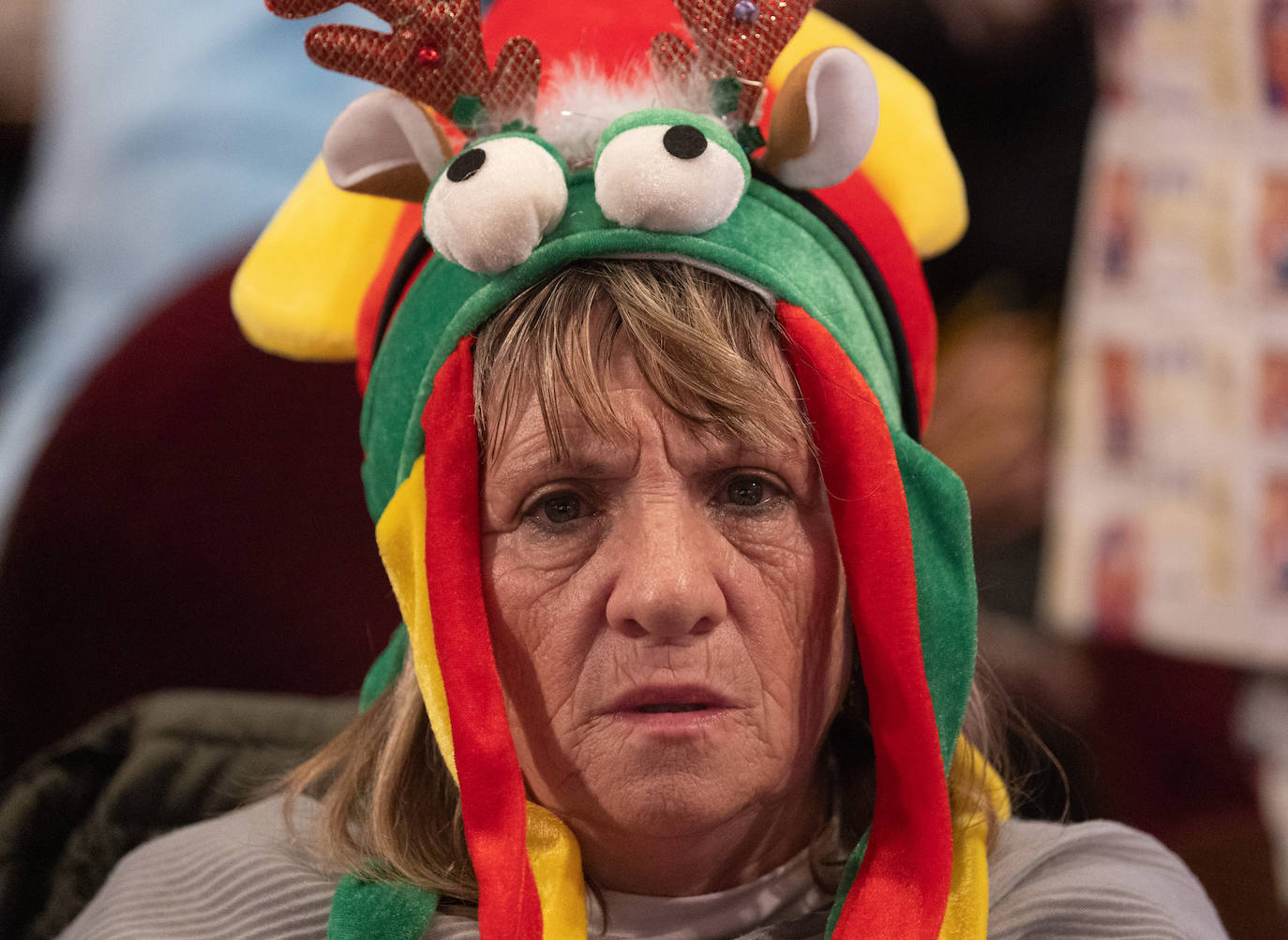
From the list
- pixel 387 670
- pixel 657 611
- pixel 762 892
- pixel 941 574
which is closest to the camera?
pixel 657 611

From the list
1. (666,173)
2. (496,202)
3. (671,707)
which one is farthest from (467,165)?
(671,707)

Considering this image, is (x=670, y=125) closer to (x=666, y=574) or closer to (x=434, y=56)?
(x=434, y=56)

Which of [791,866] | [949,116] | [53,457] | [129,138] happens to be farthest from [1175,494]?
[129,138]

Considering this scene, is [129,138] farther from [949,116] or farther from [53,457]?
[949,116]

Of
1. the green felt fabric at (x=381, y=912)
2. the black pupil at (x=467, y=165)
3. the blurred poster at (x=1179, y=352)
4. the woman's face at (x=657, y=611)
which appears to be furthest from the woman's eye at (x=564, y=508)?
the blurred poster at (x=1179, y=352)

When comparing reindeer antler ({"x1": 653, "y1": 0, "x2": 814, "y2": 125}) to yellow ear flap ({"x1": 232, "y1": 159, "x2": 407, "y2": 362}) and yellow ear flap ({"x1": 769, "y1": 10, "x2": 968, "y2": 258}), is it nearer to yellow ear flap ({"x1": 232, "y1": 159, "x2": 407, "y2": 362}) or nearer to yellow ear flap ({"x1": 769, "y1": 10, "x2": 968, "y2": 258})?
yellow ear flap ({"x1": 769, "y1": 10, "x2": 968, "y2": 258})

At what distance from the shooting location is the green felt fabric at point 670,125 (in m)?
0.97

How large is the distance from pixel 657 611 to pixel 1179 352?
166 centimetres

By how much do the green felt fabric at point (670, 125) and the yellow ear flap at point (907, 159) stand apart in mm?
228

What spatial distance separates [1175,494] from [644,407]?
1603 millimetres

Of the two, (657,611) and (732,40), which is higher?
(732,40)

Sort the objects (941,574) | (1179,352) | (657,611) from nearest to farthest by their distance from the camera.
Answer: (657,611) → (941,574) → (1179,352)

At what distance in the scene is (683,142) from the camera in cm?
95

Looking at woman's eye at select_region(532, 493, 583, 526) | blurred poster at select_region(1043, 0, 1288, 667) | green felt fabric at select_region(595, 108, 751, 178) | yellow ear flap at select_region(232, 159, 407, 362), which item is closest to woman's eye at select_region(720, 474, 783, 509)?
woman's eye at select_region(532, 493, 583, 526)
